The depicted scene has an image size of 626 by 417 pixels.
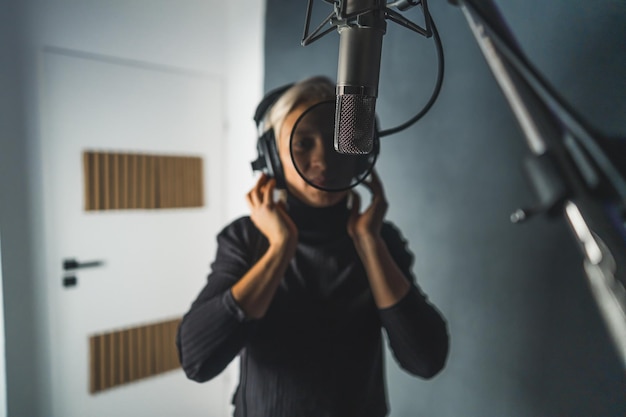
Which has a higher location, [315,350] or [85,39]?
[85,39]

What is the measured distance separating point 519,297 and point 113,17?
211 cm

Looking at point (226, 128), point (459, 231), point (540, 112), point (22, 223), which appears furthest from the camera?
point (226, 128)

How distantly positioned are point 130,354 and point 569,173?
216cm

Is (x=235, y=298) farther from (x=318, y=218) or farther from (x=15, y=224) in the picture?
(x=15, y=224)

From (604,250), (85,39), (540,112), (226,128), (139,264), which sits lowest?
(139,264)

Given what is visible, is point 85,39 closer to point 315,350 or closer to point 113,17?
point 113,17

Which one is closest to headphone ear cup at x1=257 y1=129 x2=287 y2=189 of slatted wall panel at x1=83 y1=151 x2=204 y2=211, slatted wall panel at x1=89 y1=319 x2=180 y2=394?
slatted wall panel at x1=83 y1=151 x2=204 y2=211

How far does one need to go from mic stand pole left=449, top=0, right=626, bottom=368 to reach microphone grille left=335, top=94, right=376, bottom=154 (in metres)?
0.17

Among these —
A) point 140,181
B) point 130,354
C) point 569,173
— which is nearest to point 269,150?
point 569,173

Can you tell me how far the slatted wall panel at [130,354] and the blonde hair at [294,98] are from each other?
170 centimetres

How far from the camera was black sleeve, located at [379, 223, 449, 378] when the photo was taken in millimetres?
660

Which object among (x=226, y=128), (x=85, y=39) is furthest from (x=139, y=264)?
(x=85, y=39)

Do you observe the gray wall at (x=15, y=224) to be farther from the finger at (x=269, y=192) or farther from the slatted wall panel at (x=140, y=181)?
the finger at (x=269, y=192)

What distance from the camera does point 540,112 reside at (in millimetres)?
393
